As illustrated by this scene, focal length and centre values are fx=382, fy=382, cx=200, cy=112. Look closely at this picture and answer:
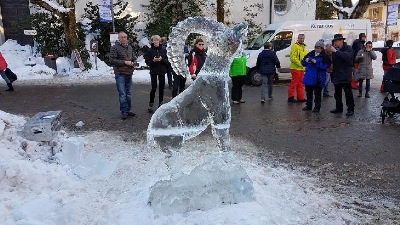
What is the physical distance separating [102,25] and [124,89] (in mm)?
13548

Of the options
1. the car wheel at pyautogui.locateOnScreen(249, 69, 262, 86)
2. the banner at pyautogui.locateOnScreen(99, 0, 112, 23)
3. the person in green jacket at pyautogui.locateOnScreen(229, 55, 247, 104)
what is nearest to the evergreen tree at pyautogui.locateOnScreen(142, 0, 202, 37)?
the banner at pyautogui.locateOnScreen(99, 0, 112, 23)

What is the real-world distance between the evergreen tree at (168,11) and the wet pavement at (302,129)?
31.5ft

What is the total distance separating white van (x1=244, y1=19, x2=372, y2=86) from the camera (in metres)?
15.1

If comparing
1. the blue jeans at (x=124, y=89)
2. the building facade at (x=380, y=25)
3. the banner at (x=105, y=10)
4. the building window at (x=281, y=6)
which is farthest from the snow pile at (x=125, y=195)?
the building facade at (x=380, y=25)

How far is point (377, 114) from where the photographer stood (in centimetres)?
885

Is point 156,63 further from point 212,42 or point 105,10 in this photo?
point 105,10

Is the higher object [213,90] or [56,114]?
[213,90]

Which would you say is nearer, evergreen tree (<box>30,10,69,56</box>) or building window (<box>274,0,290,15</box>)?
evergreen tree (<box>30,10,69,56</box>)

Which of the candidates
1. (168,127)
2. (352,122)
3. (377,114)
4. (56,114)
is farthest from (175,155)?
(377,114)

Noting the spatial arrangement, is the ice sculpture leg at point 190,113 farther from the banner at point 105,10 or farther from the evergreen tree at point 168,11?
the evergreen tree at point 168,11

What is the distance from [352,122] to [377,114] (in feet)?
3.88

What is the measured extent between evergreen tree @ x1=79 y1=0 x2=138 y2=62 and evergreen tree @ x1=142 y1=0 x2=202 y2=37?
1043 millimetres

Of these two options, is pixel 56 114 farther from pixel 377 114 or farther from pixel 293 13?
pixel 293 13

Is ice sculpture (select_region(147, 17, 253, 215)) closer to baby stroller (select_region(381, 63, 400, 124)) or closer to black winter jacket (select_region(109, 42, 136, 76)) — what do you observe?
black winter jacket (select_region(109, 42, 136, 76))
